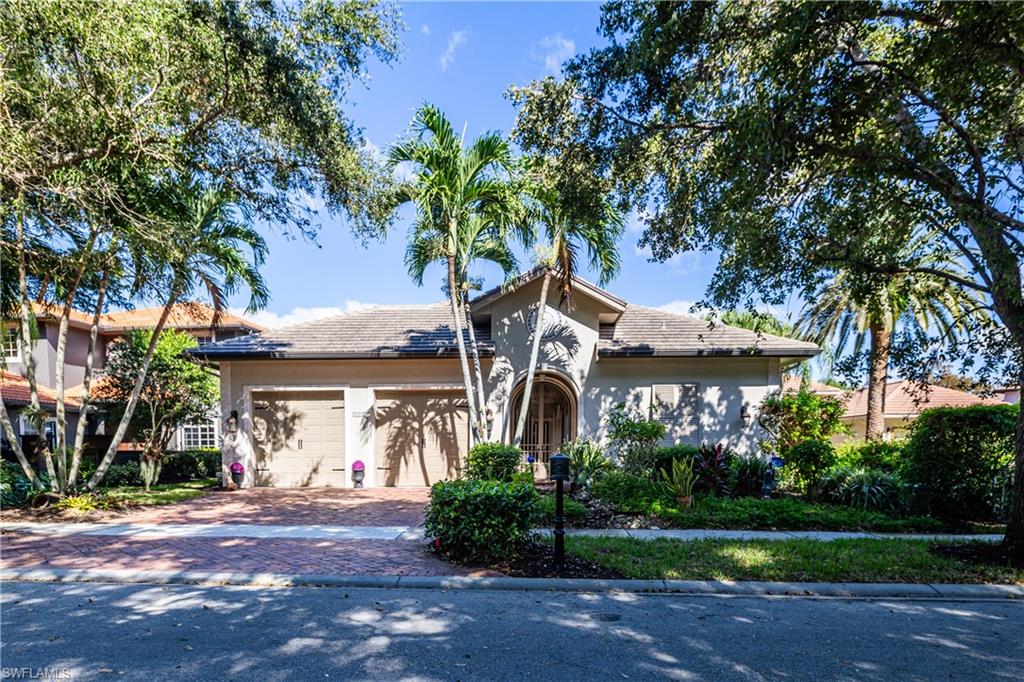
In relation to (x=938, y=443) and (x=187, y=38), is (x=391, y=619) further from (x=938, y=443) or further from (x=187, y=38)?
(x=938, y=443)

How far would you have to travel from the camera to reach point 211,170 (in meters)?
8.70

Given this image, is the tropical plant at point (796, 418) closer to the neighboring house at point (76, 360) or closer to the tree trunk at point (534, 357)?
the tree trunk at point (534, 357)

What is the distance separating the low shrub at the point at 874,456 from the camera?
11.7m

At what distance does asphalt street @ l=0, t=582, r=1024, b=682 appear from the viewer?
3973 millimetres

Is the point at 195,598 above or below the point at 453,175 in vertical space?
below

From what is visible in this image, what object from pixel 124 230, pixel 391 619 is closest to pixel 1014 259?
pixel 391 619

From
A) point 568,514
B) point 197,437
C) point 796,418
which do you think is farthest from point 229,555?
point 197,437

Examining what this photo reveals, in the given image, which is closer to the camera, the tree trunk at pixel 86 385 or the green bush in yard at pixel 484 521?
the green bush in yard at pixel 484 521

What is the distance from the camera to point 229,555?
702cm

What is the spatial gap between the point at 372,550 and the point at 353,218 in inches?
234

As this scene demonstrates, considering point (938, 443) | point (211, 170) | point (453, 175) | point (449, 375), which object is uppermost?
point (453, 175)

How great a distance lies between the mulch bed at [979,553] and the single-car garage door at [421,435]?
986 cm

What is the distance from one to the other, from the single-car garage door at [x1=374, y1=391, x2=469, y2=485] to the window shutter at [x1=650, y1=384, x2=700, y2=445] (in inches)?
208

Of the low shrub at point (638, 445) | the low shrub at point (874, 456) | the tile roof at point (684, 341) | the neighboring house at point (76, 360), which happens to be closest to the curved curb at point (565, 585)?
the low shrub at point (638, 445)
